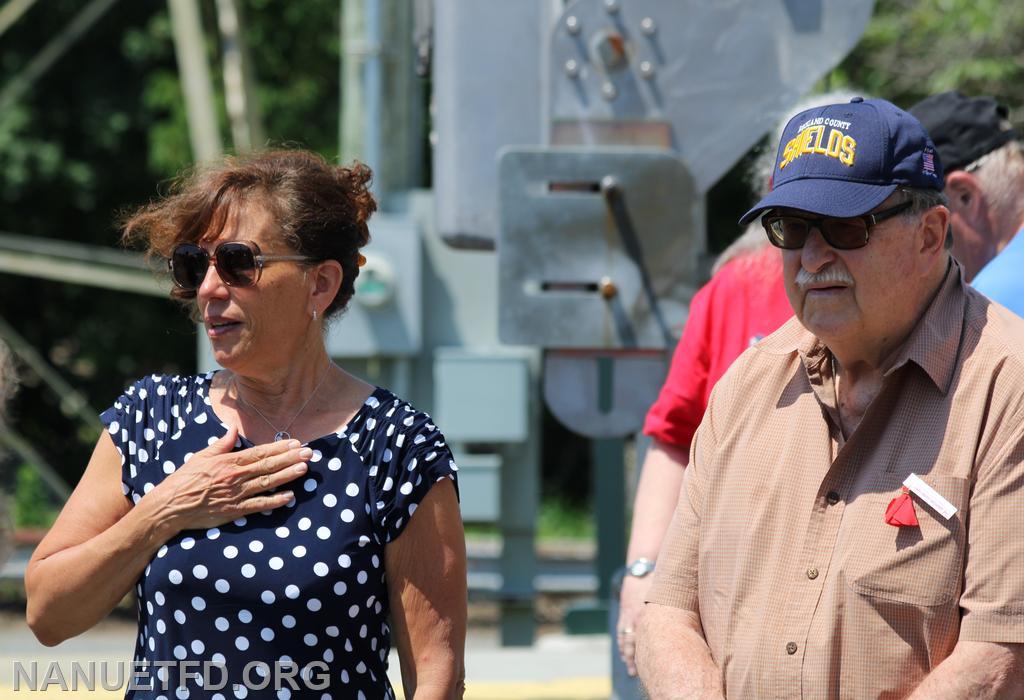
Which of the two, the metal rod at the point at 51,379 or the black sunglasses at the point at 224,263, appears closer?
the black sunglasses at the point at 224,263

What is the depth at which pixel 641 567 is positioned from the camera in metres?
3.25

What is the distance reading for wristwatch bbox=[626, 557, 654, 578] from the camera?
325 cm

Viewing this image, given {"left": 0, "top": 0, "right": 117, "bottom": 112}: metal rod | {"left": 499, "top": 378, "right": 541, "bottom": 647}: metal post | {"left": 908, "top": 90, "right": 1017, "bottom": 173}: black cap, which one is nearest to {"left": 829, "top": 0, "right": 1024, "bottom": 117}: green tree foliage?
{"left": 499, "top": 378, "right": 541, "bottom": 647}: metal post

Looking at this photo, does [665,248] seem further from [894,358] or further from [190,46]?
[190,46]

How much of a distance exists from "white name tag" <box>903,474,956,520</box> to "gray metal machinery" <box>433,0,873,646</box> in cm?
167

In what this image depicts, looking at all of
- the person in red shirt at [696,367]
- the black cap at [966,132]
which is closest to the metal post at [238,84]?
the person in red shirt at [696,367]

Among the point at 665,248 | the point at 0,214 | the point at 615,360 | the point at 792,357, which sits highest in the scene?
the point at 792,357

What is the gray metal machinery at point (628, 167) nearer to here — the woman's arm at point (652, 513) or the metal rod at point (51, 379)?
the woman's arm at point (652, 513)

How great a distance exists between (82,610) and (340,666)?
0.46m

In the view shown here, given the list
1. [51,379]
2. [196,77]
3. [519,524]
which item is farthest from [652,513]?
[51,379]

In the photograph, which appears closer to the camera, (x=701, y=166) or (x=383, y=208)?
(x=701, y=166)

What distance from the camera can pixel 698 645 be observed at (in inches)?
93.6

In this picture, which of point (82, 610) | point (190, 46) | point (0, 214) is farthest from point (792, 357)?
point (0, 214)

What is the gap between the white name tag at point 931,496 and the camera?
6.93ft
